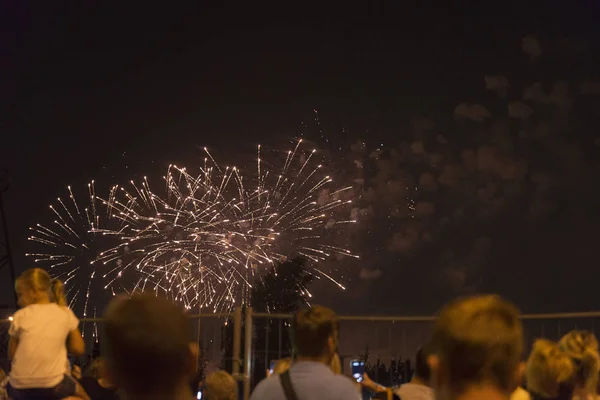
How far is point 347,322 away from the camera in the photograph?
28.4ft

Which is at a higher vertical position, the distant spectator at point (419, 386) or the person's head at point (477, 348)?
the person's head at point (477, 348)

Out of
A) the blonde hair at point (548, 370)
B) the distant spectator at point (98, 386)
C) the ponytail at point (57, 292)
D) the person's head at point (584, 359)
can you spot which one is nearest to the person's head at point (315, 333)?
the blonde hair at point (548, 370)

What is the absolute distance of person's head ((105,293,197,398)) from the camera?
7.32ft

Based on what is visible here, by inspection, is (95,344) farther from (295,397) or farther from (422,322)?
(295,397)

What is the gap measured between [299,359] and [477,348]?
2.50m

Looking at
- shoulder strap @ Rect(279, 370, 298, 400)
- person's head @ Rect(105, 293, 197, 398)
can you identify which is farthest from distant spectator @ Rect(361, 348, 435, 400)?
person's head @ Rect(105, 293, 197, 398)

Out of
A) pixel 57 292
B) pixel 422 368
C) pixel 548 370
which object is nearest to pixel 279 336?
pixel 57 292

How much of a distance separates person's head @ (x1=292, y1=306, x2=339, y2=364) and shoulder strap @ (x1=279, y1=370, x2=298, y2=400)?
0.24m

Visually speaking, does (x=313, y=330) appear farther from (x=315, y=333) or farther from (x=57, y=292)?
(x=57, y=292)

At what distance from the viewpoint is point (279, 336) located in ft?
28.6

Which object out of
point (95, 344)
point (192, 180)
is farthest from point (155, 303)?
point (192, 180)

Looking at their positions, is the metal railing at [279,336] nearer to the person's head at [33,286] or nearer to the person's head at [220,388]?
the person's head at [220,388]

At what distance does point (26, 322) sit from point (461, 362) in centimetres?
476

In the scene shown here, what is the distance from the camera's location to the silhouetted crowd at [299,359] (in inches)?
86.1
